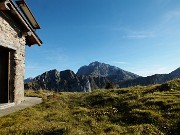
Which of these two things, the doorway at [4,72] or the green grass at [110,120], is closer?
the green grass at [110,120]

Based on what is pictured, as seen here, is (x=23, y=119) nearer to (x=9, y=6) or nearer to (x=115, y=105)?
(x=115, y=105)

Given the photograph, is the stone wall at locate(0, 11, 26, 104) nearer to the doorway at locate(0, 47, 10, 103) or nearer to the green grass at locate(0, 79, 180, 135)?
the doorway at locate(0, 47, 10, 103)

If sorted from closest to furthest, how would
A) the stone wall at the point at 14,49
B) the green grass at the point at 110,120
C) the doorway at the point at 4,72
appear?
the green grass at the point at 110,120, the stone wall at the point at 14,49, the doorway at the point at 4,72

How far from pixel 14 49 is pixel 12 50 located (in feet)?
1.02

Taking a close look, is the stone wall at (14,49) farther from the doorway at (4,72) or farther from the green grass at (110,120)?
the green grass at (110,120)

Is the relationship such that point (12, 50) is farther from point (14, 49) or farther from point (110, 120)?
point (110, 120)

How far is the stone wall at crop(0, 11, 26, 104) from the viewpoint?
18.6m

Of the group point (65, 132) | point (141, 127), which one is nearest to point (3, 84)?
point (65, 132)

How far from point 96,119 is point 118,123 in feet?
5.12

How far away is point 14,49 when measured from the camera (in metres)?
20.5

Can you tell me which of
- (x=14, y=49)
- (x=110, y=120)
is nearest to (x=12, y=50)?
(x=14, y=49)

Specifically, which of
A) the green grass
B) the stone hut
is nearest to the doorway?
the stone hut

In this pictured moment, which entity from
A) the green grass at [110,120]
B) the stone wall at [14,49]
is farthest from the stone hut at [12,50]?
the green grass at [110,120]

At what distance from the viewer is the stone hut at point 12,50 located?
61.5 ft
